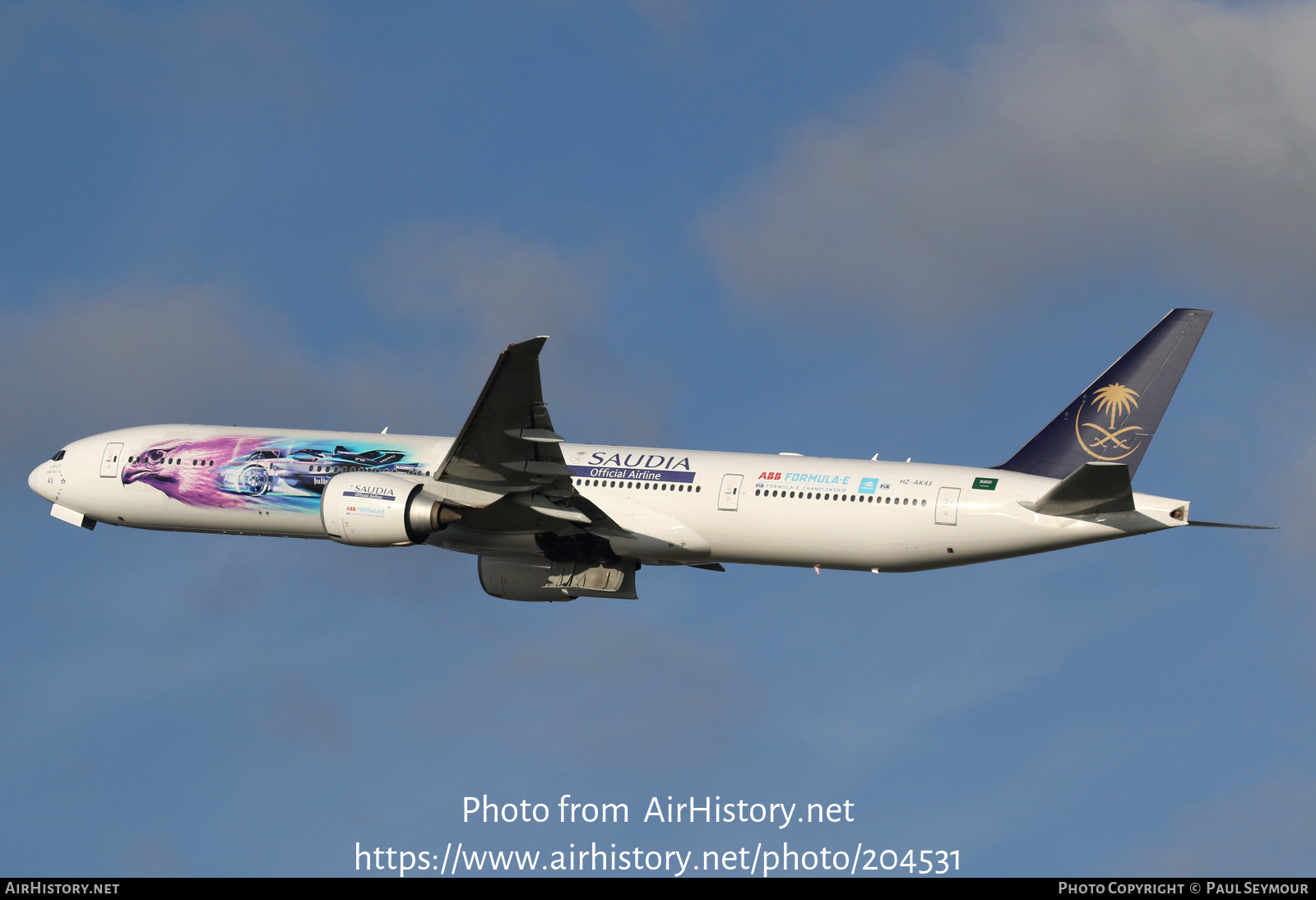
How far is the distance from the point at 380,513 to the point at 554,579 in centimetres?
555

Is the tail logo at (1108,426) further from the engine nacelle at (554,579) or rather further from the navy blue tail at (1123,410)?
the engine nacelle at (554,579)

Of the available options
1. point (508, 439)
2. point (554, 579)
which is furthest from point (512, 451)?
point (554, 579)

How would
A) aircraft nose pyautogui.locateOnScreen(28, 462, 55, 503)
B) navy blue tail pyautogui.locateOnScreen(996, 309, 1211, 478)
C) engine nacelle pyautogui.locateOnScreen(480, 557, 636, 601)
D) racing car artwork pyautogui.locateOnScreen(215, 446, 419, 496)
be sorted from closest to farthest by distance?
navy blue tail pyautogui.locateOnScreen(996, 309, 1211, 478) < racing car artwork pyautogui.locateOnScreen(215, 446, 419, 496) < engine nacelle pyautogui.locateOnScreen(480, 557, 636, 601) < aircraft nose pyautogui.locateOnScreen(28, 462, 55, 503)

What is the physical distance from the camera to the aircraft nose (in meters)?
41.0

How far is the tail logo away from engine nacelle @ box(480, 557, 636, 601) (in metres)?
11.9

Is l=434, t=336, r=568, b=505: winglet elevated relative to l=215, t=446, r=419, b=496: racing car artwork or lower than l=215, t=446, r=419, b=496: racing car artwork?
lower

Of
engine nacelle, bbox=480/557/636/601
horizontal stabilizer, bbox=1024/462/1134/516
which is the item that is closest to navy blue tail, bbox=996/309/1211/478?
horizontal stabilizer, bbox=1024/462/1134/516

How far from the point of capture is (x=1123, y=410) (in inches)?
1412

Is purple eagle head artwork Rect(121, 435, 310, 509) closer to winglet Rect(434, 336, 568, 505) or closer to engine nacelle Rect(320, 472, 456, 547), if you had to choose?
engine nacelle Rect(320, 472, 456, 547)

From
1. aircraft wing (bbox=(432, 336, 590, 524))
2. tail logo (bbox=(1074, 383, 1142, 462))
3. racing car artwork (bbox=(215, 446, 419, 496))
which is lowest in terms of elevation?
aircraft wing (bbox=(432, 336, 590, 524))

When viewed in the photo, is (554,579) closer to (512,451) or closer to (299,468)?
(512,451)

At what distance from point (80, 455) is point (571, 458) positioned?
1438 cm

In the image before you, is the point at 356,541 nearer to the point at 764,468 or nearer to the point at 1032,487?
the point at 764,468

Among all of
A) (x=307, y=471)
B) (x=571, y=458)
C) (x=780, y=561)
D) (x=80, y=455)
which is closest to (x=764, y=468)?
(x=780, y=561)
